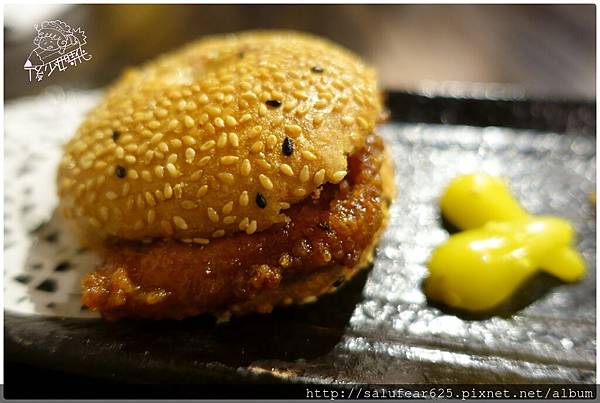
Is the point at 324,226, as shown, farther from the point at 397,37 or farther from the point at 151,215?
the point at 397,37

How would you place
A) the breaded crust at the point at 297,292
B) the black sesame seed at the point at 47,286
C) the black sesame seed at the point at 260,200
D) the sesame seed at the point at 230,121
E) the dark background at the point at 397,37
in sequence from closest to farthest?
the black sesame seed at the point at 260,200 < the sesame seed at the point at 230,121 < the breaded crust at the point at 297,292 < the black sesame seed at the point at 47,286 < the dark background at the point at 397,37

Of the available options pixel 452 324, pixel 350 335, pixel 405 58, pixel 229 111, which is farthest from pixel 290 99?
pixel 405 58

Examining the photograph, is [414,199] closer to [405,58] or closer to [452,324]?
[452,324]

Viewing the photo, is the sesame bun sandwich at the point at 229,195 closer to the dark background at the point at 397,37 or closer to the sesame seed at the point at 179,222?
the sesame seed at the point at 179,222

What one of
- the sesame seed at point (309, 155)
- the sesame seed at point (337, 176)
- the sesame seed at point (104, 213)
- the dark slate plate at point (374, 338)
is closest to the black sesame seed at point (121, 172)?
the sesame seed at point (104, 213)

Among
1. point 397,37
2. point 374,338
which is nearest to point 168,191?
point 374,338

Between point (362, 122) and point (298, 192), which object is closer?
point (298, 192)

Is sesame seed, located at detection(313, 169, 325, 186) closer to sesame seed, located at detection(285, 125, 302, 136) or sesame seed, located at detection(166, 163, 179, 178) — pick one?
sesame seed, located at detection(285, 125, 302, 136)

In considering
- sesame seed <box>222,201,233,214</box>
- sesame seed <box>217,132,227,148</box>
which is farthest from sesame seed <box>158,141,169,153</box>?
sesame seed <box>222,201,233,214</box>

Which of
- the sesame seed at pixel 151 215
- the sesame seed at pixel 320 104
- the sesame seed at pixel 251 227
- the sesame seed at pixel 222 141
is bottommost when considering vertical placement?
the sesame seed at pixel 251 227
